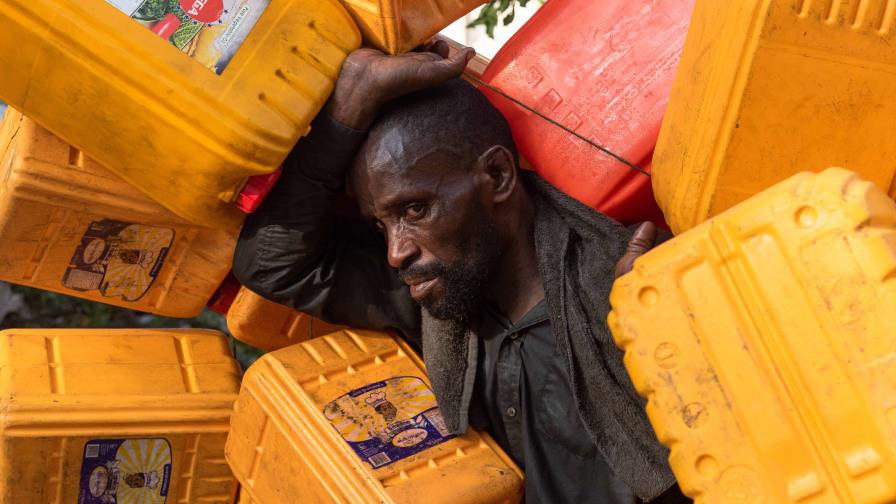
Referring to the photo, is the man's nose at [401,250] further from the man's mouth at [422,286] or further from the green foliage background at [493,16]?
the green foliage background at [493,16]

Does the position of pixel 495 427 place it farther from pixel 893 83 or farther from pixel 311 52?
pixel 893 83

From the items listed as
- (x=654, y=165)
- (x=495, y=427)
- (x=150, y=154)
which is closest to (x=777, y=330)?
(x=654, y=165)

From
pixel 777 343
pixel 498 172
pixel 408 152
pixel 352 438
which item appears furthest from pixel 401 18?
pixel 777 343

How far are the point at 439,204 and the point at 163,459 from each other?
95cm

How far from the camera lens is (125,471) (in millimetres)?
2754

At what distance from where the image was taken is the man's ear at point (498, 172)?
8.41 feet

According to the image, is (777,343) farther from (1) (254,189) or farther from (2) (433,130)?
(1) (254,189)

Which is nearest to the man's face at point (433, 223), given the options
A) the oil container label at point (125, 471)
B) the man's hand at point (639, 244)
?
the man's hand at point (639, 244)

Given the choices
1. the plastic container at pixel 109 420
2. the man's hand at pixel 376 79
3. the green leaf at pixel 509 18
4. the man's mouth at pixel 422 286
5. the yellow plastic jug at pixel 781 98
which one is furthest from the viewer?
the green leaf at pixel 509 18

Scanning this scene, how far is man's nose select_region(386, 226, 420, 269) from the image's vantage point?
2.51 m

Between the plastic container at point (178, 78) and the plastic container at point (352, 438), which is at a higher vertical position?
the plastic container at point (178, 78)

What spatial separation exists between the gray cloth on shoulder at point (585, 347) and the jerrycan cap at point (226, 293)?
2.25 feet

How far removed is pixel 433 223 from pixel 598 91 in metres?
0.47

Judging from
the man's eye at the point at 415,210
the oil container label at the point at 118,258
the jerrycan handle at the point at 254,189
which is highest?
the man's eye at the point at 415,210
